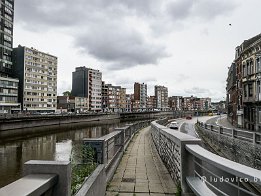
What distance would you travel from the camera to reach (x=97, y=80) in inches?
5704

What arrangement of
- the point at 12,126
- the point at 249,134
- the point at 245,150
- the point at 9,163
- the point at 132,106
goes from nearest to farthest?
the point at 245,150, the point at 249,134, the point at 9,163, the point at 12,126, the point at 132,106

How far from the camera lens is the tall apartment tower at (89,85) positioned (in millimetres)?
138250

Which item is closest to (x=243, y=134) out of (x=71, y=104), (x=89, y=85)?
(x=71, y=104)

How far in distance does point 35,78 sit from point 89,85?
40.9m

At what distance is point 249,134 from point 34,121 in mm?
54558

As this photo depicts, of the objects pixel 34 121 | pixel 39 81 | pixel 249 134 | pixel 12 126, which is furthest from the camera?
pixel 39 81

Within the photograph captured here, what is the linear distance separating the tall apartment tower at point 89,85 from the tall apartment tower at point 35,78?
88.8 ft

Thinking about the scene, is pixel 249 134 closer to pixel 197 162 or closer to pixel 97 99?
pixel 197 162

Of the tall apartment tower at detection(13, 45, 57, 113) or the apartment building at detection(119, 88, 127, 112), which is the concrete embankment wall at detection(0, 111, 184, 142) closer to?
the tall apartment tower at detection(13, 45, 57, 113)

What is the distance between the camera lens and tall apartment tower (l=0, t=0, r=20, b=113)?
79.4m

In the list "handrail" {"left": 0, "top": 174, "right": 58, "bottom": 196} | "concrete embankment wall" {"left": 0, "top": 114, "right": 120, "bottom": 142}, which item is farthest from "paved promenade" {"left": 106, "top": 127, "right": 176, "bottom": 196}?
"concrete embankment wall" {"left": 0, "top": 114, "right": 120, "bottom": 142}

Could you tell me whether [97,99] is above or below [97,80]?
below

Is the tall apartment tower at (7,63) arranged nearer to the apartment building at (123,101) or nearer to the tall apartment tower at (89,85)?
the tall apartment tower at (89,85)

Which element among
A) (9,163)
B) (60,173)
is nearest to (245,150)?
(60,173)
